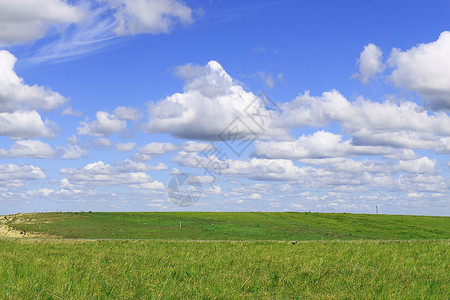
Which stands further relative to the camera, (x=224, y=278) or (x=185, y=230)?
(x=185, y=230)

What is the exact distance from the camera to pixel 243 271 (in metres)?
15.1

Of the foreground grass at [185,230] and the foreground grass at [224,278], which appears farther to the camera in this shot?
the foreground grass at [185,230]

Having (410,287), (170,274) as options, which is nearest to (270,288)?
(170,274)

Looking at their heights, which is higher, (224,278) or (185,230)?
(224,278)

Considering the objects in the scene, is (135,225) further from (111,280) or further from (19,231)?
(111,280)

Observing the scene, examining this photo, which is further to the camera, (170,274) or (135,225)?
(135,225)

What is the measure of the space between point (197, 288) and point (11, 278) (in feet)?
16.9

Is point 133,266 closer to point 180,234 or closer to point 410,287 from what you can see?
point 410,287

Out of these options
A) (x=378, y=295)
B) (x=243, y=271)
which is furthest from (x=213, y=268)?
(x=378, y=295)

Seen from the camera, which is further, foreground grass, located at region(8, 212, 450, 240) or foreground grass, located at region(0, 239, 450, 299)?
foreground grass, located at region(8, 212, 450, 240)

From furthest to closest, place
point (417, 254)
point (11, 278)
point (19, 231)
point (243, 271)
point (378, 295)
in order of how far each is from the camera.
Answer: point (19, 231)
point (417, 254)
point (243, 271)
point (11, 278)
point (378, 295)

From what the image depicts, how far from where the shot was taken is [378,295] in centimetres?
1134

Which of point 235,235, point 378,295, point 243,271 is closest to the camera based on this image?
point 378,295

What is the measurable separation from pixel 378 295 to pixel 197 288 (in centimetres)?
455
